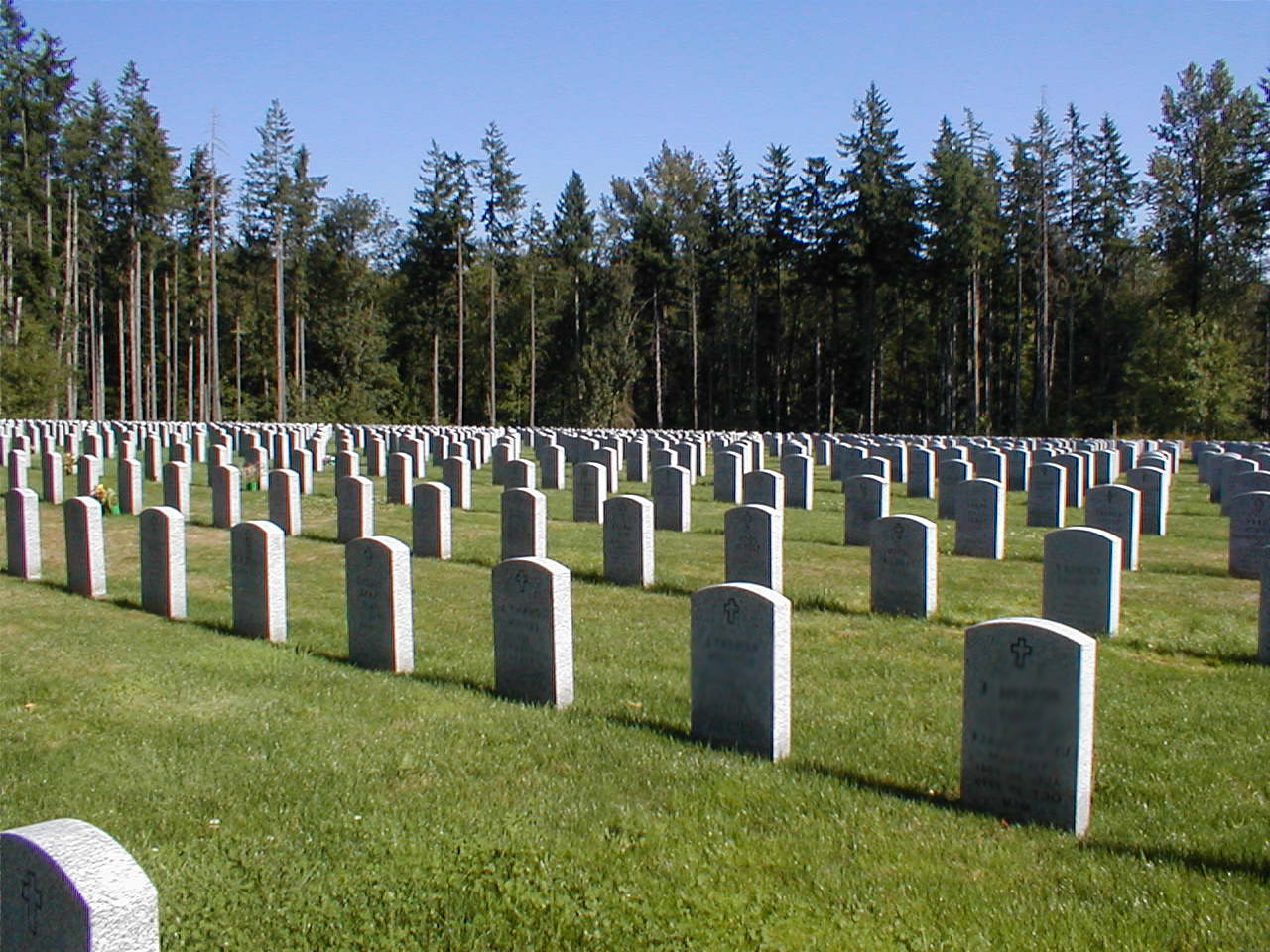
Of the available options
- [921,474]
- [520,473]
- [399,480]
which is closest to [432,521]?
[520,473]

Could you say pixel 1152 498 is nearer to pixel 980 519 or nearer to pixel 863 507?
pixel 980 519

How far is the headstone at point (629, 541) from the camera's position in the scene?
1270 cm

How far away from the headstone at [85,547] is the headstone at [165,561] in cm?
113

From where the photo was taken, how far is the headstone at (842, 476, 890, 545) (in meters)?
16.1

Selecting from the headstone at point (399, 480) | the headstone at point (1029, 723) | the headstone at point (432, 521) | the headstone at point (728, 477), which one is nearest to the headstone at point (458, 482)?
the headstone at point (399, 480)

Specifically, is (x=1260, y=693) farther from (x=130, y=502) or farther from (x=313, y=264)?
(x=313, y=264)

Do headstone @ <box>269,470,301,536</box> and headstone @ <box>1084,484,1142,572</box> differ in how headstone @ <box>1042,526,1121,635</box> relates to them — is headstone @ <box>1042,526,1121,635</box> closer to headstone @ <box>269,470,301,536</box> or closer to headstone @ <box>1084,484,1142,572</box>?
headstone @ <box>1084,484,1142,572</box>

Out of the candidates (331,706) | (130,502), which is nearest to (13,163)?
(130,502)

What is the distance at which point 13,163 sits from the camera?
52.0 m

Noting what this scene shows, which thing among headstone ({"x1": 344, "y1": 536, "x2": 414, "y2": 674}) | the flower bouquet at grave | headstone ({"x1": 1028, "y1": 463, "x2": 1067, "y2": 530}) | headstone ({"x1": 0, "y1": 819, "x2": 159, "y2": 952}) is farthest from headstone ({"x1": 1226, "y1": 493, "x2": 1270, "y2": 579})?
the flower bouquet at grave

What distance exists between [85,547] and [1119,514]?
12064mm

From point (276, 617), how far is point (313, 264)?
58096mm

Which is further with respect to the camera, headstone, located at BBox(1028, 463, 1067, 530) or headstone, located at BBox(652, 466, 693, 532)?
headstone, located at BBox(1028, 463, 1067, 530)

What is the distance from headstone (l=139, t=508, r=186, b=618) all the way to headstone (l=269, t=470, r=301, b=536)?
561 centimetres
